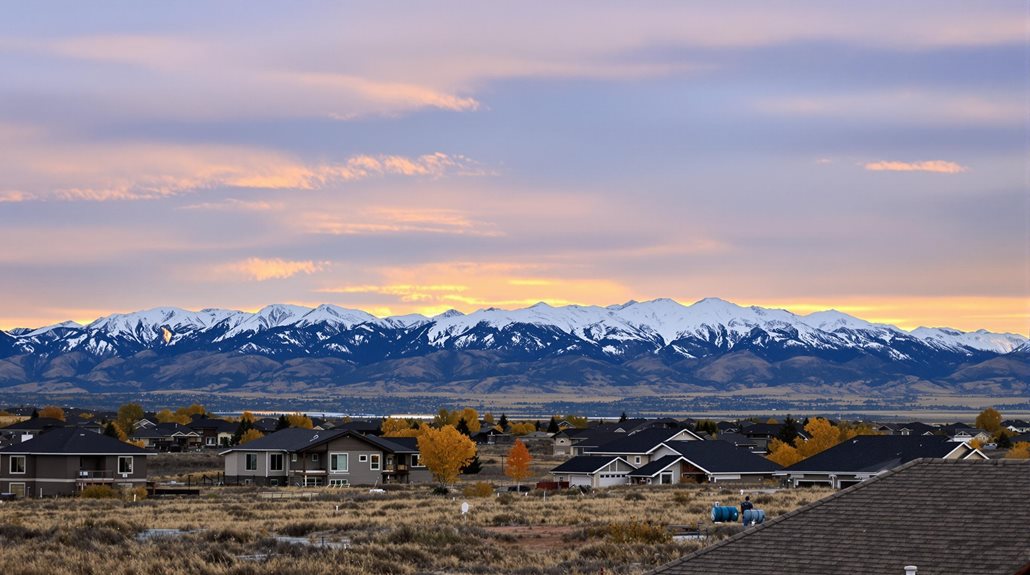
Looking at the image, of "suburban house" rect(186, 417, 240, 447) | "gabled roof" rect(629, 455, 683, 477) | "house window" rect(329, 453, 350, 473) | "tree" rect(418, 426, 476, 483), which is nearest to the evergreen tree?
"gabled roof" rect(629, 455, 683, 477)

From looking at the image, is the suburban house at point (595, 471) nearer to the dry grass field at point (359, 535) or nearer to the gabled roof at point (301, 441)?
the gabled roof at point (301, 441)

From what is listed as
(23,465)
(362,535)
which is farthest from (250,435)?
(362,535)

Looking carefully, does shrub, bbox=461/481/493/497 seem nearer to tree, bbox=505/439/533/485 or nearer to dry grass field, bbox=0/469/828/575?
dry grass field, bbox=0/469/828/575

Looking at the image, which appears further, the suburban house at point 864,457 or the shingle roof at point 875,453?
the shingle roof at point 875,453

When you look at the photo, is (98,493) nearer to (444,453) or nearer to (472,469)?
(444,453)

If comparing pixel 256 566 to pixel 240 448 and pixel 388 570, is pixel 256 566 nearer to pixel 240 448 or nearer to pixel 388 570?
pixel 388 570

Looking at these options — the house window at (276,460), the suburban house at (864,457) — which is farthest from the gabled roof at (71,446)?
the suburban house at (864,457)

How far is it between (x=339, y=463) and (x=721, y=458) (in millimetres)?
25436

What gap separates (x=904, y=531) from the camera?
17.3 meters

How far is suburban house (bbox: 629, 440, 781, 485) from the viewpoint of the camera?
305ft

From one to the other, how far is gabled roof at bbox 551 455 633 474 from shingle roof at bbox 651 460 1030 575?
7596cm

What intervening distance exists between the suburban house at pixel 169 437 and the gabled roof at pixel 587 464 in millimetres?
79056

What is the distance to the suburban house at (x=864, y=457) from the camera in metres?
82.6

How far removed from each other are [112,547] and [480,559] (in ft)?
31.8
